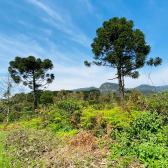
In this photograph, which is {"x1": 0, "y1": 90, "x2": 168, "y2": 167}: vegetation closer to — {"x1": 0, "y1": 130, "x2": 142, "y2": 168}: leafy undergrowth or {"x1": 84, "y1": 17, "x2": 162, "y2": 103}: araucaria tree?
{"x1": 0, "y1": 130, "x2": 142, "y2": 168}: leafy undergrowth

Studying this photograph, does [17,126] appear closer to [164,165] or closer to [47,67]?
[164,165]

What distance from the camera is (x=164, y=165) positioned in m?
1.97

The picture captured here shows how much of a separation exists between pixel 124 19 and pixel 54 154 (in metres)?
13.0

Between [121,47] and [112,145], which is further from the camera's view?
[121,47]

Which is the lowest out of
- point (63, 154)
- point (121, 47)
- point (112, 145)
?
point (63, 154)

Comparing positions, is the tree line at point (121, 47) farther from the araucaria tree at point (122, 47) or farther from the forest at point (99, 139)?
the forest at point (99, 139)

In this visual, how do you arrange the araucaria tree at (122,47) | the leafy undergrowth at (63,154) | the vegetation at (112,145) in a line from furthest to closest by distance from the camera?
1. the araucaria tree at (122,47)
2. the leafy undergrowth at (63,154)
3. the vegetation at (112,145)

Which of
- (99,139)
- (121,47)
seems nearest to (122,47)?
(121,47)

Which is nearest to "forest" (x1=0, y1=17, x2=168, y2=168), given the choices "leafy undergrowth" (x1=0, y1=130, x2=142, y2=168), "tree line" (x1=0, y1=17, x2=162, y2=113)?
"leafy undergrowth" (x1=0, y1=130, x2=142, y2=168)

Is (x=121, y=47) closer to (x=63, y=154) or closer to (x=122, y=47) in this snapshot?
(x=122, y=47)

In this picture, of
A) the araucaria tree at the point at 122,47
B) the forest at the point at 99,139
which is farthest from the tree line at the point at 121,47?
the forest at the point at 99,139

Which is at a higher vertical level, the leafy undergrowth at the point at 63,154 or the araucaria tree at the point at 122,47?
the araucaria tree at the point at 122,47

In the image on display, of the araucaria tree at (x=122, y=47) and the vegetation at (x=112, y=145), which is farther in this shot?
the araucaria tree at (x=122, y=47)

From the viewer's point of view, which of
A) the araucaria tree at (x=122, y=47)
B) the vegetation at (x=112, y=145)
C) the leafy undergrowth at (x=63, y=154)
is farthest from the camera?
the araucaria tree at (x=122, y=47)
